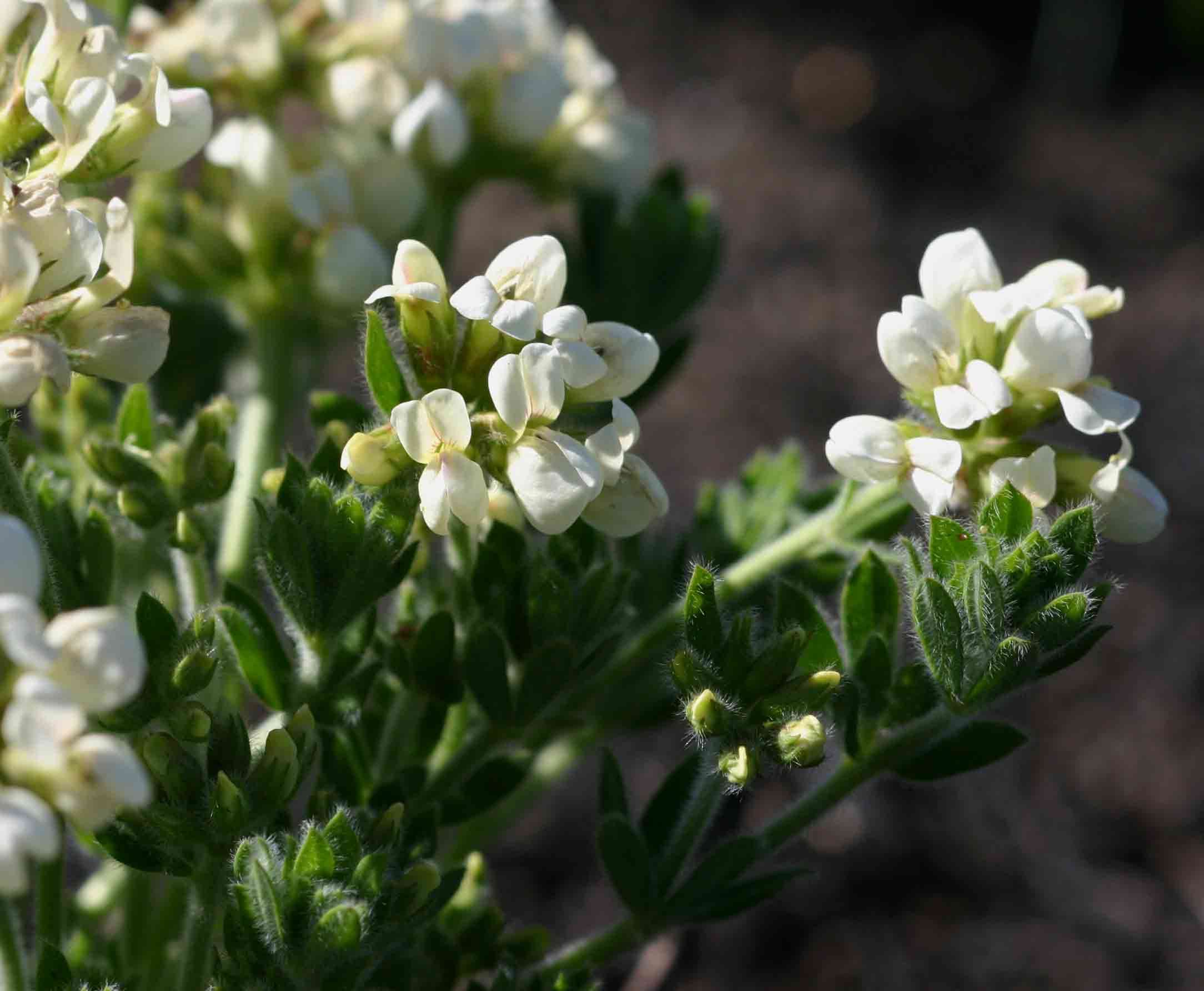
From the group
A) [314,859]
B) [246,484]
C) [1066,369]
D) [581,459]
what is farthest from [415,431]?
[246,484]

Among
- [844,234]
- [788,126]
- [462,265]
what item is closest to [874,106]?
[788,126]

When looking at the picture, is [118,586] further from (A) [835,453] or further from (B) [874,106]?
(B) [874,106]

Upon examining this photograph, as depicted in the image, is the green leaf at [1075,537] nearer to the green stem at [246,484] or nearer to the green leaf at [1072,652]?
the green leaf at [1072,652]

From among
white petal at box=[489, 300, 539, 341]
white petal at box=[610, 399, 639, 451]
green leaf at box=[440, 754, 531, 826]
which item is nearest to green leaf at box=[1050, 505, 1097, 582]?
white petal at box=[610, 399, 639, 451]

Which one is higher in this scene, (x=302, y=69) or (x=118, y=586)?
(x=302, y=69)

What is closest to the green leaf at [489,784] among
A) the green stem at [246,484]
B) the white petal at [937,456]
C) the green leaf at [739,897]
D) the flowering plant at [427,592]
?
the flowering plant at [427,592]

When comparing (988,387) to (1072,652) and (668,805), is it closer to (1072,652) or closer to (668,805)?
(1072,652)

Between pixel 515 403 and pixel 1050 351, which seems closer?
pixel 515 403
